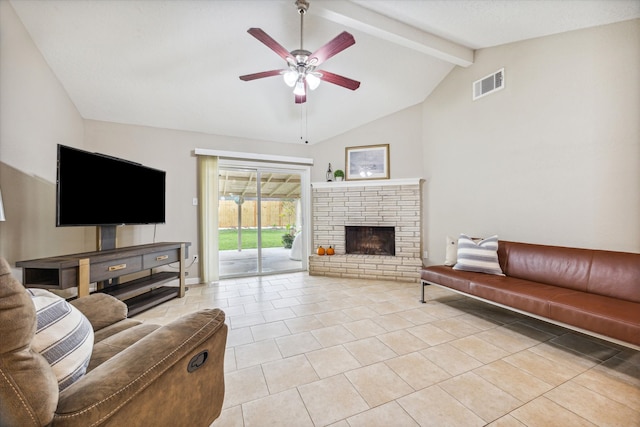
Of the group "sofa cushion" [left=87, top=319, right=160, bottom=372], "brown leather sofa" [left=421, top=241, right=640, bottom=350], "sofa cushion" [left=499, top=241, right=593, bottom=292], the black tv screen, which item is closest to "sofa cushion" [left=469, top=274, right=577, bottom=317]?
"brown leather sofa" [left=421, top=241, right=640, bottom=350]

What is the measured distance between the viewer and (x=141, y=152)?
3738 mm

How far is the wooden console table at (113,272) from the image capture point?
2.06m

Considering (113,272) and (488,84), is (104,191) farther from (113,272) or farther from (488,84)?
(488,84)

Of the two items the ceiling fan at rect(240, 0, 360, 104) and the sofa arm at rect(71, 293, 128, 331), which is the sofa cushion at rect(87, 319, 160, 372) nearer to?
the sofa arm at rect(71, 293, 128, 331)

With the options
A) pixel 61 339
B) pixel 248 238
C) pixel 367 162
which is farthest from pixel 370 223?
pixel 61 339

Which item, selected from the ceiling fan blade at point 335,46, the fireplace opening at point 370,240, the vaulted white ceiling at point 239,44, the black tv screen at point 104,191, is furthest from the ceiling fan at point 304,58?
the fireplace opening at point 370,240

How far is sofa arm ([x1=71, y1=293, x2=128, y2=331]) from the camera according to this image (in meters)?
1.43

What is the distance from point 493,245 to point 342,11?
2886 mm

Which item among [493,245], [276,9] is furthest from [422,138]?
[276,9]

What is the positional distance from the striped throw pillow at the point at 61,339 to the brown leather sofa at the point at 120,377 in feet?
0.23

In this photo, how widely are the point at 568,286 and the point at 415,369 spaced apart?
68.7 inches

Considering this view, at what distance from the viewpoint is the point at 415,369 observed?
5.91ft

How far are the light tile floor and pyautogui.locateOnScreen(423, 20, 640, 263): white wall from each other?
1.09m

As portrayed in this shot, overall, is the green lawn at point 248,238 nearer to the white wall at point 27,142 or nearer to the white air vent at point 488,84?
the white wall at point 27,142
